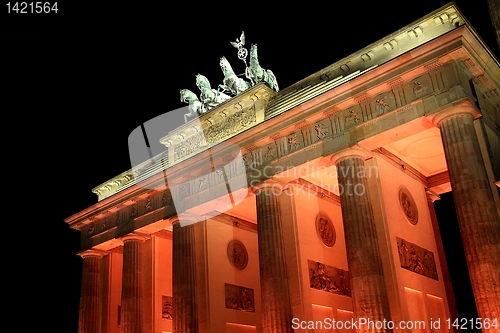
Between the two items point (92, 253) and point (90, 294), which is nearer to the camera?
point (90, 294)

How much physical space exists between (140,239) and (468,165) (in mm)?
16174

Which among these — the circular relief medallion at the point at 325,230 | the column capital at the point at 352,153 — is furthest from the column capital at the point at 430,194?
the column capital at the point at 352,153

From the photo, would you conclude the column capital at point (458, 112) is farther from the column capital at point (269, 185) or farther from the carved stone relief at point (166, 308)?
the carved stone relief at point (166, 308)

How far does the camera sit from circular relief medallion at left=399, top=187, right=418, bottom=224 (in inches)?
798

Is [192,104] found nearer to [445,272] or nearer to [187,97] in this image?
[187,97]

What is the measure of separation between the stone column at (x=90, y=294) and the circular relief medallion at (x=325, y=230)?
12.8 metres

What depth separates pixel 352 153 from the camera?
1802 centimetres

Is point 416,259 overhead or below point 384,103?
below

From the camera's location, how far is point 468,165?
15188 mm

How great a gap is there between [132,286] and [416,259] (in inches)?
523

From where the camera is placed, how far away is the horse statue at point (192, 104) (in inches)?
984

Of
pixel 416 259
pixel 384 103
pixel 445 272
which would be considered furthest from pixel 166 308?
pixel 384 103

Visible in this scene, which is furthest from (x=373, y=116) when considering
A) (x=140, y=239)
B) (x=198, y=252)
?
(x=140, y=239)

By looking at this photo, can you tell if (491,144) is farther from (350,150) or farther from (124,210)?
(124,210)
